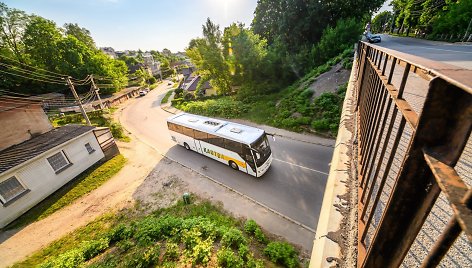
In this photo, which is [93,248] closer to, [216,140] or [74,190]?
[74,190]

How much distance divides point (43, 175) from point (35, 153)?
1.39m

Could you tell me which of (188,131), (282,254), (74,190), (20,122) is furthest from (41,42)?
(282,254)

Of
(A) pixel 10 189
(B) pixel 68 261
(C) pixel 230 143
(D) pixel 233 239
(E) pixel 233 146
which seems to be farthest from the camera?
(C) pixel 230 143

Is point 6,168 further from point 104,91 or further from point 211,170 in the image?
point 104,91

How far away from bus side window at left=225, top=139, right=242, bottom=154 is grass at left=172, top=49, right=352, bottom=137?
6.52 metres

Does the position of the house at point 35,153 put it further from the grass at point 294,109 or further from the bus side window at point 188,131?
the grass at point 294,109

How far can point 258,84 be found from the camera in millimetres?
24422

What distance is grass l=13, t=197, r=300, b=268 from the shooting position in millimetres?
6626

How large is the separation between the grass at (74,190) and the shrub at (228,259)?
404 inches

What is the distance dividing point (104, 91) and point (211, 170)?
125ft

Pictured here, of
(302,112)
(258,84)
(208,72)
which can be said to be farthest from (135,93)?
(302,112)

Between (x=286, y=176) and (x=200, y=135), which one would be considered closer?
(x=286, y=176)

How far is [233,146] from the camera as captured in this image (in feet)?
36.5

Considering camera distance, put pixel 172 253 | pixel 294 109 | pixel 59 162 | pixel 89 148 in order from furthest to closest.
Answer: pixel 294 109 < pixel 89 148 < pixel 59 162 < pixel 172 253
